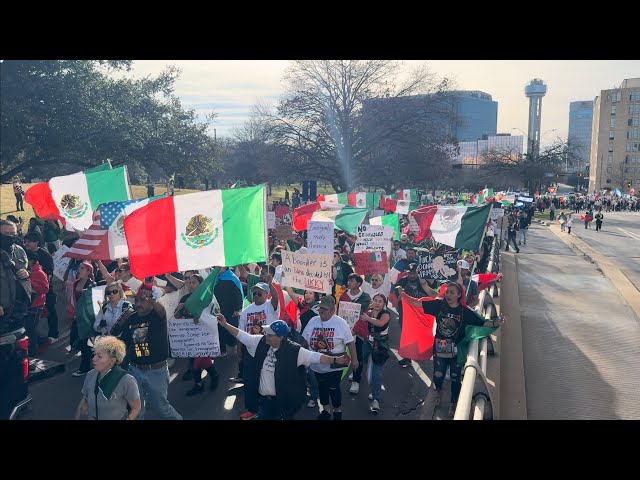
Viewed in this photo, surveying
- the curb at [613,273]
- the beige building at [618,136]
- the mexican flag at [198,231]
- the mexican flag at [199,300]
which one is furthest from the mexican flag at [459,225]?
the beige building at [618,136]

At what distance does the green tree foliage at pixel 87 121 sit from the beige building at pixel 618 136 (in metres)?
110

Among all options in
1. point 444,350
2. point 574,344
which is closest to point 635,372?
point 574,344

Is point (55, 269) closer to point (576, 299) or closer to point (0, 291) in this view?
point (0, 291)

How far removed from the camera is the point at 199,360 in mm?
7684

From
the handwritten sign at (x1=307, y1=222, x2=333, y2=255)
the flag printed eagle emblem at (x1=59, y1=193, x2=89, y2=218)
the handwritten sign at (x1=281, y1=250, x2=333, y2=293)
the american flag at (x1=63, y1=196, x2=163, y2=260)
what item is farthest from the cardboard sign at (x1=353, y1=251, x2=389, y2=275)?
the flag printed eagle emblem at (x1=59, y1=193, x2=89, y2=218)

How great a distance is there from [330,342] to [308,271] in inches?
57.4

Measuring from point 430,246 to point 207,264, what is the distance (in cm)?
1033

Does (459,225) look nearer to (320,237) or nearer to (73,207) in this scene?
(320,237)

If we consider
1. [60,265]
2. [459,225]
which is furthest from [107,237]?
[459,225]

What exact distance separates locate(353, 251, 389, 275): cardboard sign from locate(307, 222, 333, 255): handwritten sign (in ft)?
1.54

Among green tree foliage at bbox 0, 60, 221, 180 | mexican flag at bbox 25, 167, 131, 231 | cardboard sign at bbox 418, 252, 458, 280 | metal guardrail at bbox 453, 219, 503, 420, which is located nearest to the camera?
metal guardrail at bbox 453, 219, 503, 420

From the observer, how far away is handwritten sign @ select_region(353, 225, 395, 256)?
10898 millimetres

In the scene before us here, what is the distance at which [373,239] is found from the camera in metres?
10.9

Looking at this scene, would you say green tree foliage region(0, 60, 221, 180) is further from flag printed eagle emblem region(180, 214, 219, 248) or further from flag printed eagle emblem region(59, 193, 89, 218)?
flag printed eagle emblem region(180, 214, 219, 248)
